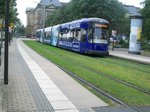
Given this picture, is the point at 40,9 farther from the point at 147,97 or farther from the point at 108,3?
the point at 147,97

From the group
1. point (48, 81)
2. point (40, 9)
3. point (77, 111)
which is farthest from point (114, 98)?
point (40, 9)

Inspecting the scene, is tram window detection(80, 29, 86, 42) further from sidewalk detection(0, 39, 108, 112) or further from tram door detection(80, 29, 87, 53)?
sidewalk detection(0, 39, 108, 112)

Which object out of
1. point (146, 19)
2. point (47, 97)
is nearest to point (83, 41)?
point (146, 19)

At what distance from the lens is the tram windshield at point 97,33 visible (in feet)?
108

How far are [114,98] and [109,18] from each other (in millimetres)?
45543

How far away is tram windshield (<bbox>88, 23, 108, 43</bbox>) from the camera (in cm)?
3303

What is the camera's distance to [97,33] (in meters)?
33.1

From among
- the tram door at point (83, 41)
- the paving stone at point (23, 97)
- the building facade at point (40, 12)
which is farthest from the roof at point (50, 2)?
the paving stone at point (23, 97)

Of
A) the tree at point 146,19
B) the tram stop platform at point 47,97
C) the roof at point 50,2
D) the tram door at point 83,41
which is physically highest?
the roof at point 50,2

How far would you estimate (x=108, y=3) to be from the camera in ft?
184

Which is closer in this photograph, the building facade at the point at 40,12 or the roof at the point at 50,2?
the building facade at the point at 40,12

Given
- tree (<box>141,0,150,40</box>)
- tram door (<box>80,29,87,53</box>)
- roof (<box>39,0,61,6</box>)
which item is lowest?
tram door (<box>80,29,87,53</box>)

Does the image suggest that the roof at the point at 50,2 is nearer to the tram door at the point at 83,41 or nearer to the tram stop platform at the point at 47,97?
the tram door at the point at 83,41

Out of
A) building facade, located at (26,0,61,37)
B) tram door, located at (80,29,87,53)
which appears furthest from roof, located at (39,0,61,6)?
tram door, located at (80,29,87,53)
